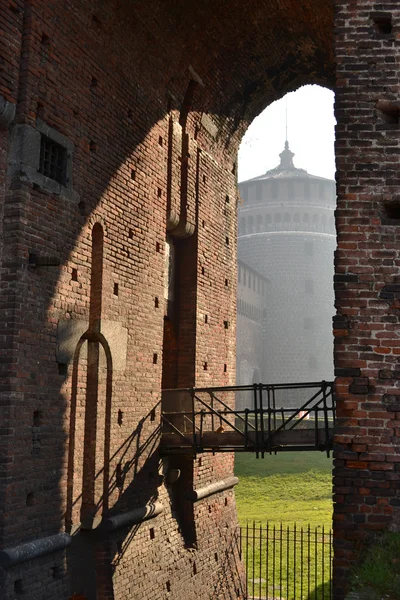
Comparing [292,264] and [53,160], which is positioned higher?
[292,264]

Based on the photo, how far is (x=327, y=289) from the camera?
Answer: 164 feet

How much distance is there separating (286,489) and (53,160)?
1460 cm

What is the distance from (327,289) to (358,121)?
44.5 metres

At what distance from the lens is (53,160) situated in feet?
28.9

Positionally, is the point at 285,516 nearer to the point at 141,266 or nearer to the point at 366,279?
the point at 141,266

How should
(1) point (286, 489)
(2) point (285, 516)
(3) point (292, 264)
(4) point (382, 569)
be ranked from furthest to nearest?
1. (3) point (292, 264)
2. (1) point (286, 489)
3. (2) point (285, 516)
4. (4) point (382, 569)

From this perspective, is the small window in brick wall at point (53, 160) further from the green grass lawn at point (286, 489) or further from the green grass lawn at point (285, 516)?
the green grass lawn at point (286, 489)

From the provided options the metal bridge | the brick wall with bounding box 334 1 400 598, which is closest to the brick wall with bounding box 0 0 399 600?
the brick wall with bounding box 334 1 400 598

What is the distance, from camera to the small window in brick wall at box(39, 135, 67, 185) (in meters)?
8.59

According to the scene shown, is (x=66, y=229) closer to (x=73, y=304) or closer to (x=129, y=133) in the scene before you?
(x=73, y=304)

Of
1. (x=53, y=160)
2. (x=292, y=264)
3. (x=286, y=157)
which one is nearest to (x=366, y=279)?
(x=53, y=160)

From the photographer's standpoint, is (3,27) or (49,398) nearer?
→ (3,27)

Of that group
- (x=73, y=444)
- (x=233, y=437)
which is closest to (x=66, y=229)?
(x=73, y=444)

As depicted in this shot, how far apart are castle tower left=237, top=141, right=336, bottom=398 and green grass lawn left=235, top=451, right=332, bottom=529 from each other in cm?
2218
